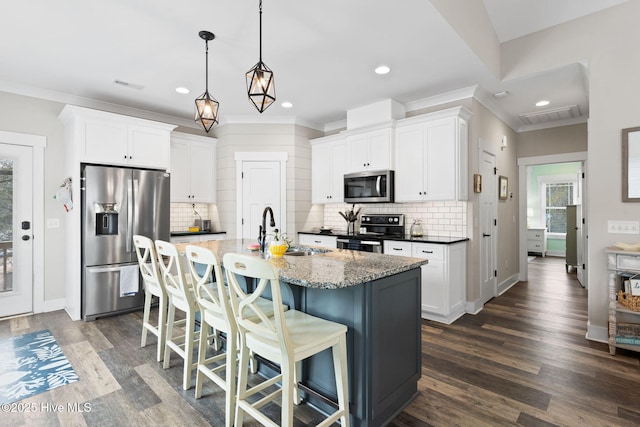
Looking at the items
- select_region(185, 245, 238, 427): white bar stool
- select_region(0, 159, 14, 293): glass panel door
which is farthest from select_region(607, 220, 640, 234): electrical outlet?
select_region(0, 159, 14, 293): glass panel door

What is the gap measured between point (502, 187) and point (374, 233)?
2154 mm

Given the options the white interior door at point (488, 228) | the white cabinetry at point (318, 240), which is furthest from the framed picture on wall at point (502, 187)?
the white cabinetry at point (318, 240)

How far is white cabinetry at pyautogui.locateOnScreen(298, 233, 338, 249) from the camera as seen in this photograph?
466cm

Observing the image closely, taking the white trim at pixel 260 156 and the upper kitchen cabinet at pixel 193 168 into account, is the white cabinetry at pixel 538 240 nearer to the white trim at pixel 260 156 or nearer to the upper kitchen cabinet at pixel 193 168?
the white trim at pixel 260 156

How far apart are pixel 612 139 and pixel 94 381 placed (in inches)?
191

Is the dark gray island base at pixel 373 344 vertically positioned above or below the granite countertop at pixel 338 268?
below

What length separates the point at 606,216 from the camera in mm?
3070

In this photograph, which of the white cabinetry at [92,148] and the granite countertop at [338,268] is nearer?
the granite countertop at [338,268]

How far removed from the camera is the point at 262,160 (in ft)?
17.0

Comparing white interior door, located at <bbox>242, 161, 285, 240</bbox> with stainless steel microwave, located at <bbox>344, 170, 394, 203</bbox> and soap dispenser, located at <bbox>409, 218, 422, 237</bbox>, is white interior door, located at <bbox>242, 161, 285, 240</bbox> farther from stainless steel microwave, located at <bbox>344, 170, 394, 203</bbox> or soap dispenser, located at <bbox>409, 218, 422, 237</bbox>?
soap dispenser, located at <bbox>409, 218, 422, 237</bbox>

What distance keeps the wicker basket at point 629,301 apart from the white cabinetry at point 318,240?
299 cm

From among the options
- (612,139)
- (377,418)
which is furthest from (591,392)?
(612,139)

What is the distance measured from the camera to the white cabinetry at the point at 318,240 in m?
4.66

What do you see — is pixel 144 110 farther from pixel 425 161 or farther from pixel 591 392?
pixel 591 392
